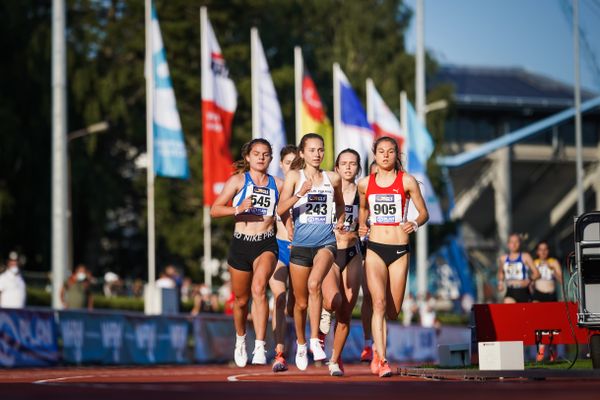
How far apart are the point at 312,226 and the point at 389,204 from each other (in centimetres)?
92

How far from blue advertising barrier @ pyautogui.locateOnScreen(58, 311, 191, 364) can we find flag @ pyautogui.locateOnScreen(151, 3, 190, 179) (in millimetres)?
5667

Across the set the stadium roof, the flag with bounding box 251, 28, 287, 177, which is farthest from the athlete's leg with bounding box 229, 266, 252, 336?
the stadium roof

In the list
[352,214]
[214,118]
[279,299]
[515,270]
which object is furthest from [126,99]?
[352,214]

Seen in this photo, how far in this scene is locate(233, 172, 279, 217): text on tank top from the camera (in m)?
17.2

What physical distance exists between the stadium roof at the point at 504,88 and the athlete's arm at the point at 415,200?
2666 inches

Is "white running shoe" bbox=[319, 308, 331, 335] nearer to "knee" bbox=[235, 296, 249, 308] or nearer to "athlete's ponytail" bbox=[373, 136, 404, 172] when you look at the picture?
"knee" bbox=[235, 296, 249, 308]

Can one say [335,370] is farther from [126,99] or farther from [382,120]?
[126,99]

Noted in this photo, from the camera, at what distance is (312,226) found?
17.1m

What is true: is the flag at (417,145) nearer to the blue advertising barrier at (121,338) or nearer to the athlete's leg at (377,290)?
the blue advertising barrier at (121,338)

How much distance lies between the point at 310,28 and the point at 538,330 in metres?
53.4

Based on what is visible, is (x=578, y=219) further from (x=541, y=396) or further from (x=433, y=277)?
(x=433, y=277)

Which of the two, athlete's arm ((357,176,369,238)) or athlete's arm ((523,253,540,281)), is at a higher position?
athlete's arm ((357,176,369,238))

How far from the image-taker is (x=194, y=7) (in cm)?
6012

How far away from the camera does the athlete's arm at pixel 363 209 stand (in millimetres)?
17031
